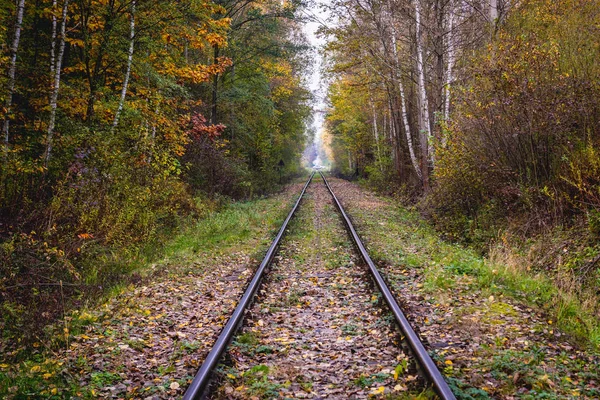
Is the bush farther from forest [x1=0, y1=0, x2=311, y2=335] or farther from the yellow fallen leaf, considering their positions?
forest [x1=0, y1=0, x2=311, y2=335]

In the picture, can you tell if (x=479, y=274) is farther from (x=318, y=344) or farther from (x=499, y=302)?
(x=318, y=344)

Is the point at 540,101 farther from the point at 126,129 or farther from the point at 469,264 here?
the point at 126,129

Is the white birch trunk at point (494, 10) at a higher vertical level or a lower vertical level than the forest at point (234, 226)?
higher

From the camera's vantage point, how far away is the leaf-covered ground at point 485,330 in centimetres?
404

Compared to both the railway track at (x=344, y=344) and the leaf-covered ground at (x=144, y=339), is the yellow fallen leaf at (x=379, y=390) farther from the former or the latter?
the leaf-covered ground at (x=144, y=339)

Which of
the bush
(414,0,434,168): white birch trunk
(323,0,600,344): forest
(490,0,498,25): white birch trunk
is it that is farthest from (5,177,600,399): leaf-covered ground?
(414,0,434,168): white birch trunk

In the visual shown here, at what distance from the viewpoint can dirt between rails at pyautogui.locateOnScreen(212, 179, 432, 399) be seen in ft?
13.8

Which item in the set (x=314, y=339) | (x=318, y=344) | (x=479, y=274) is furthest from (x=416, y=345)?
(x=479, y=274)

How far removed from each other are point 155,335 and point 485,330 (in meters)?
4.14

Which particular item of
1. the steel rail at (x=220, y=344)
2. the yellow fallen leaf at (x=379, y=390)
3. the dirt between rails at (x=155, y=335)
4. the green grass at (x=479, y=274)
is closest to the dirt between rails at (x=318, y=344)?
the yellow fallen leaf at (x=379, y=390)

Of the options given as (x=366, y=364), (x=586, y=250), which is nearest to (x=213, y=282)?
(x=366, y=364)

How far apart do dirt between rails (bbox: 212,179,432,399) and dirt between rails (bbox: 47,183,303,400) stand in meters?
0.46

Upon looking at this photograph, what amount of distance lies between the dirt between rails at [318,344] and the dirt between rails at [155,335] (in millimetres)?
465

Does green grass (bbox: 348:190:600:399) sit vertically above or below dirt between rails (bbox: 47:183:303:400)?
above
